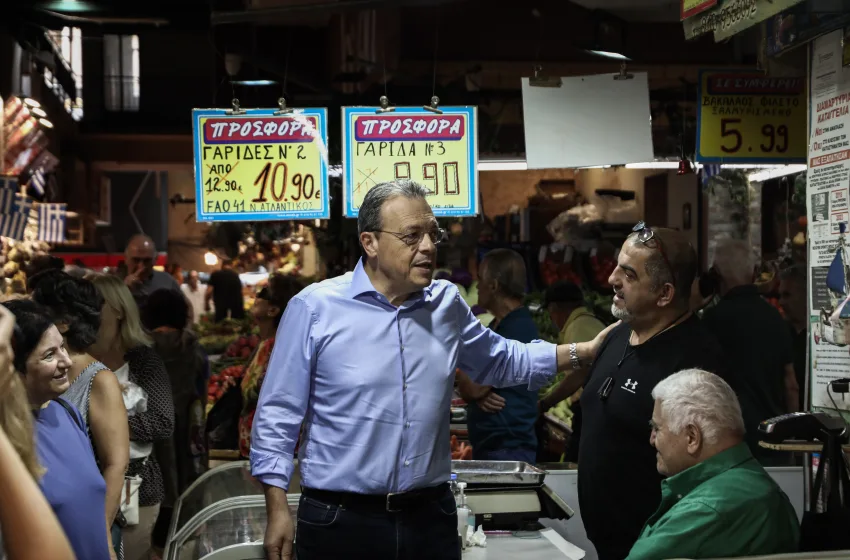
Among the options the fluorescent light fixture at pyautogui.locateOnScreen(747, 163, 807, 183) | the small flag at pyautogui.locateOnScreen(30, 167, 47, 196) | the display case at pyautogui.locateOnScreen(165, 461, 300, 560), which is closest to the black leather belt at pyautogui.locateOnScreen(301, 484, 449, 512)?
the display case at pyautogui.locateOnScreen(165, 461, 300, 560)

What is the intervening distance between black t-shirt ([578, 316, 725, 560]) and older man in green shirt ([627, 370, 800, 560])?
11.4 inches

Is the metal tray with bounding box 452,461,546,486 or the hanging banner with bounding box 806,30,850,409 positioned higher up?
the hanging banner with bounding box 806,30,850,409

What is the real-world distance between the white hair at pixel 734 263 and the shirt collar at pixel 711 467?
3.42 metres

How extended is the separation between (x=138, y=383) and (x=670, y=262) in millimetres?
2721

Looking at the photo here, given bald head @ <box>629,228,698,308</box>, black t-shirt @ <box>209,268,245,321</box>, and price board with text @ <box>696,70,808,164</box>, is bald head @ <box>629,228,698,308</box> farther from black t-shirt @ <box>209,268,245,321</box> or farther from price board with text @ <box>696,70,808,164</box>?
black t-shirt @ <box>209,268,245,321</box>

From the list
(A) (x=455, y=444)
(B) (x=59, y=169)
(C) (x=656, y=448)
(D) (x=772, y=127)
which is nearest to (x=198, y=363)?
(A) (x=455, y=444)

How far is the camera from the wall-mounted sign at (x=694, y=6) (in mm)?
4102

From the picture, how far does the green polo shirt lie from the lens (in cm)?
312

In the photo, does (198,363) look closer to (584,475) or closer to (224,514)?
(224,514)

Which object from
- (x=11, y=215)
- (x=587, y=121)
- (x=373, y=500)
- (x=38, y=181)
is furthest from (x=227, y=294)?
(x=373, y=500)

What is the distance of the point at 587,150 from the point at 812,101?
214 cm

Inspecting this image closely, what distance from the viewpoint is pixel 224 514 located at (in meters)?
4.69

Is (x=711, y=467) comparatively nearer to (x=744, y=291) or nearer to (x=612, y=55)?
(x=744, y=291)

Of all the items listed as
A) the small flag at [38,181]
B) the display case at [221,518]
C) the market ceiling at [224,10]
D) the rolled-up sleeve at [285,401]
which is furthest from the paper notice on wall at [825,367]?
the small flag at [38,181]
